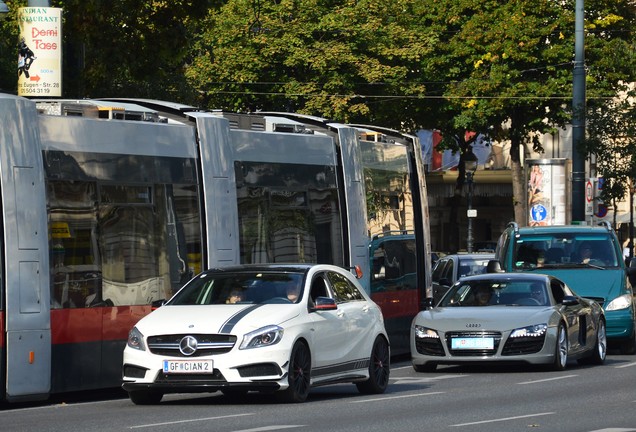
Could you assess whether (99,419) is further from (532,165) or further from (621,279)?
(532,165)

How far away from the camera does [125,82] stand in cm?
3594

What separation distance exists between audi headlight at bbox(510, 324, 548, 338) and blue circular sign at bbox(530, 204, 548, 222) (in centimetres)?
2846

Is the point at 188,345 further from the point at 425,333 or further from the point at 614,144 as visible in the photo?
the point at 614,144

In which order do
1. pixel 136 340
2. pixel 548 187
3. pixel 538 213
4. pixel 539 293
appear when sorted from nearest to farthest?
pixel 136 340 < pixel 539 293 < pixel 548 187 < pixel 538 213

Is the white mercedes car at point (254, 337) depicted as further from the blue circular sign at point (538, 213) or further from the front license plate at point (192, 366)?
the blue circular sign at point (538, 213)

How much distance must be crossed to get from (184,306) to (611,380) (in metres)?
6.01

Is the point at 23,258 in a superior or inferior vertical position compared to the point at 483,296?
superior

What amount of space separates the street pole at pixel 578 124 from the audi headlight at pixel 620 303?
11.4 metres

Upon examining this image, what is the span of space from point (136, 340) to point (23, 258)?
152 centimetres

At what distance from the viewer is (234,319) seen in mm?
16547

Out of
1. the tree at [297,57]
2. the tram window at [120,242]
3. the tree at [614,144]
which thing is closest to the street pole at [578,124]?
the tree at [614,144]

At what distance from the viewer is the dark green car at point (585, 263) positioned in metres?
26.6

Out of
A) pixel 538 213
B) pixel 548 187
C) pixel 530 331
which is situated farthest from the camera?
pixel 538 213

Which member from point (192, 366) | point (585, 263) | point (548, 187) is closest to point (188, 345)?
point (192, 366)
